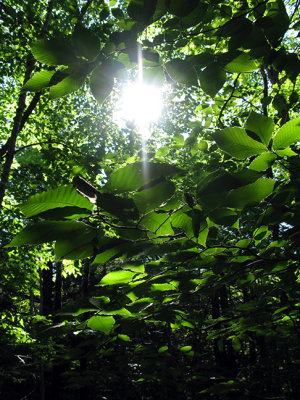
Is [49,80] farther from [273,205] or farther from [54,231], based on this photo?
[273,205]

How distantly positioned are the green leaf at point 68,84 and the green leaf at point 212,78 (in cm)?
40

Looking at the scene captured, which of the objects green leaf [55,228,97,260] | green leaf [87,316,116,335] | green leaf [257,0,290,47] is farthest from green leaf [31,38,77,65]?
green leaf [87,316,116,335]

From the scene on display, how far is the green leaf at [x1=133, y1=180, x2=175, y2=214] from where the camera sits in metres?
0.53

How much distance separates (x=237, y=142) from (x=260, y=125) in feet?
0.21

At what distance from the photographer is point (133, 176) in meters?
0.50

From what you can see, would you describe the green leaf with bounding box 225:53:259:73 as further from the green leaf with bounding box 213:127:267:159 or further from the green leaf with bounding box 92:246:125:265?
the green leaf with bounding box 92:246:125:265

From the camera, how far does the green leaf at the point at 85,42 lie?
1.90 ft

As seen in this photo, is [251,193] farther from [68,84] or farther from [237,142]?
[68,84]

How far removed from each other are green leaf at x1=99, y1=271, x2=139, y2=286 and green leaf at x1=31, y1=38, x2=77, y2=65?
0.63 m

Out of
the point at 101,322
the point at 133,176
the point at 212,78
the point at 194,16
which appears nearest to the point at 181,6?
the point at 194,16

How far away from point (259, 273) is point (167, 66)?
3.57 feet

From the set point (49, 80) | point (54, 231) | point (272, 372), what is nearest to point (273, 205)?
point (54, 231)

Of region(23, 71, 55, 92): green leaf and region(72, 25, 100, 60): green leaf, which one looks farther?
region(23, 71, 55, 92): green leaf

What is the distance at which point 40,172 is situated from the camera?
18.5 ft
